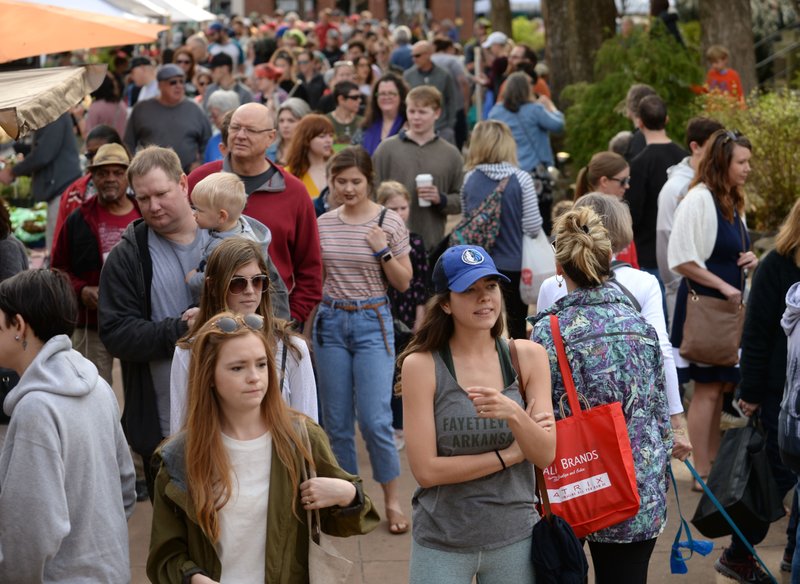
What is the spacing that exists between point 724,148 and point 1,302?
431cm

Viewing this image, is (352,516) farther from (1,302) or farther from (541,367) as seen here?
(1,302)

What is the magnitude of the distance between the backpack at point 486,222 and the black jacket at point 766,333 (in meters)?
2.70

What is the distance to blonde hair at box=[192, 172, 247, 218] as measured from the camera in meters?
5.11

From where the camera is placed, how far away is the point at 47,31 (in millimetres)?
6770

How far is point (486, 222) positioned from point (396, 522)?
8.19 feet

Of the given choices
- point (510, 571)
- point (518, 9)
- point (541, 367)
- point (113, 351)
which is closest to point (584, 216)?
point (541, 367)

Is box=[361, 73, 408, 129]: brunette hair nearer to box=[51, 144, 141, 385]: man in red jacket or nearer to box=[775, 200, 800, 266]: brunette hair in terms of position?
box=[51, 144, 141, 385]: man in red jacket

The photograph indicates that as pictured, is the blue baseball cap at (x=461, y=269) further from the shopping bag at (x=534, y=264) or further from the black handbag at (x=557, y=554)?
the shopping bag at (x=534, y=264)

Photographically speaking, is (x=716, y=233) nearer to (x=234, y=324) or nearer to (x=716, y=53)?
(x=234, y=324)

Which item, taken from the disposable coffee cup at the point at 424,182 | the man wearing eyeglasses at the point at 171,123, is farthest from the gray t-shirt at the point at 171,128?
the disposable coffee cup at the point at 424,182

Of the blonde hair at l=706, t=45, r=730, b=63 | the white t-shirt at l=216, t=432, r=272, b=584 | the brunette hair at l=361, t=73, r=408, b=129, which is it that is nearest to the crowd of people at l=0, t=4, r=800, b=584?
the white t-shirt at l=216, t=432, r=272, b=584

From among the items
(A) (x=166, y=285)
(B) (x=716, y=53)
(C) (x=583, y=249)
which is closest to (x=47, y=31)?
(A) (x=166, y=285)

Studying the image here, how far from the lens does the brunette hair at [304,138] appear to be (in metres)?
8.02

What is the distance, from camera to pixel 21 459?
3.55m
